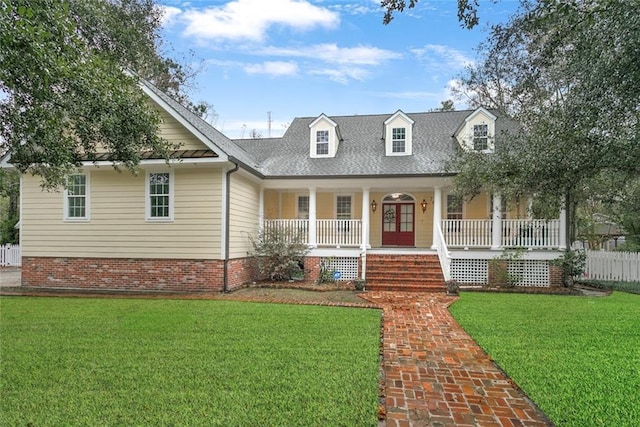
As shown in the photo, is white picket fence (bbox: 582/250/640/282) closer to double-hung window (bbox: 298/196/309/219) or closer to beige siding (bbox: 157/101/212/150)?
double-hung window (bbox: 298/196/309/219)

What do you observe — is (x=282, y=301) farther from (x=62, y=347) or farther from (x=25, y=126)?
(x=25, y=126)

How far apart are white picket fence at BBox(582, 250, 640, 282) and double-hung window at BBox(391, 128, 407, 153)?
8147 mm

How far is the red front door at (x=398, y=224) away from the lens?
15.2 metres

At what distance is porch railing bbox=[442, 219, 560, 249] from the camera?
12016 mm

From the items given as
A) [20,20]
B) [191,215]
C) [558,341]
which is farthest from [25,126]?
[558,341]

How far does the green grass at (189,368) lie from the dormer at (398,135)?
8.18m

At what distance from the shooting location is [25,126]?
5.94 meters

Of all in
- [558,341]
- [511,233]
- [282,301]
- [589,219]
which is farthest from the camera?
[589,219]

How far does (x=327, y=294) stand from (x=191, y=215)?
4.64 m

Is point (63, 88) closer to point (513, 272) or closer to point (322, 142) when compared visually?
point (322, 142)

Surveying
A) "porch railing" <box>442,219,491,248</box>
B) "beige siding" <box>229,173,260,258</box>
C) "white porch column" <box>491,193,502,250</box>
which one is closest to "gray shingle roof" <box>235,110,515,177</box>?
"beige siding" <box>229,173,260,258</box>

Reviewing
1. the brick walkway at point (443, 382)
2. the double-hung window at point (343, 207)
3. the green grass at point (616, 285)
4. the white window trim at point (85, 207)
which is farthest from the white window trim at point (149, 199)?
the green grass at point (616, 285)

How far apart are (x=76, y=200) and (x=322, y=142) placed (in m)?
8.60

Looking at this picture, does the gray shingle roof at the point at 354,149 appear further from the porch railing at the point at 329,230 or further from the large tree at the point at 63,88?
the large tree at the point at 63,88
